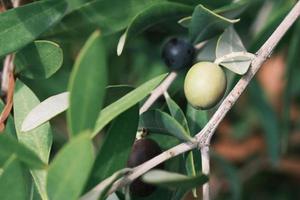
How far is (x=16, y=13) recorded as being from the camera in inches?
41.8

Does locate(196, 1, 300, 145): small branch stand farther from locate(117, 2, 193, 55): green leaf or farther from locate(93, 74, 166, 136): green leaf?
locate(117, 2, 193, 55): green leaf

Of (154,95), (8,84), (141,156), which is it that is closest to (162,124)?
(141,156)

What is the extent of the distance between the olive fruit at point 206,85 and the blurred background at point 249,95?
0.87ft

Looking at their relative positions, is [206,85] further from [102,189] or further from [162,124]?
[102,189]

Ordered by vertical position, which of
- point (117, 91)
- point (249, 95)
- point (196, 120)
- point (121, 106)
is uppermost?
point (121, 106)

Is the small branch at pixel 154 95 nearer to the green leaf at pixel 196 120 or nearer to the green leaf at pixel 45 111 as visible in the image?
the green leaf at pixel 196 120

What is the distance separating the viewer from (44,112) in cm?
92

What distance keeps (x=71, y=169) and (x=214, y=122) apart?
0.26 meters

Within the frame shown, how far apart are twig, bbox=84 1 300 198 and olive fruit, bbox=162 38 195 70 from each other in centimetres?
30

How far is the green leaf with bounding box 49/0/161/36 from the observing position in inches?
47.6

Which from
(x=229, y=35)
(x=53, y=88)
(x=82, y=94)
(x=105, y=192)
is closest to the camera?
(x=82, y=94)

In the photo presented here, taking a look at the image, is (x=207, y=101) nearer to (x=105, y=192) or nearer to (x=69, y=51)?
(x=105, y=192)

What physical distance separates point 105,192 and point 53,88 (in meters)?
1.01

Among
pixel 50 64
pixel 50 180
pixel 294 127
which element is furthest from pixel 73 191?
pixel 294 127
